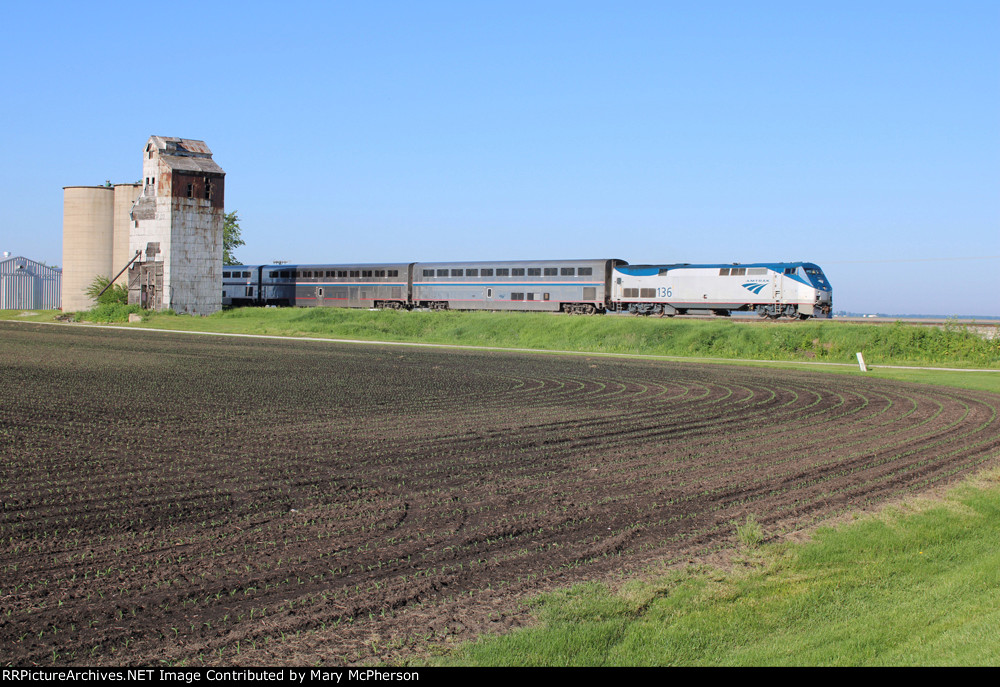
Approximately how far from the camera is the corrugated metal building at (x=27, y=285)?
71.7 m

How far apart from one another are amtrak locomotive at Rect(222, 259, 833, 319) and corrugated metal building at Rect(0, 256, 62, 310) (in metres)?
18.0

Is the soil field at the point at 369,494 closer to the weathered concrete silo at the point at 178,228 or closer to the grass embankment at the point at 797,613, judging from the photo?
the grass embankment at the point at 797,613

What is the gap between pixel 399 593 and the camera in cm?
648

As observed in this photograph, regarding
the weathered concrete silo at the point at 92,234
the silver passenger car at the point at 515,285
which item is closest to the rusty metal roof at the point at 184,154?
the weathered concrete silo at the point at 92,234

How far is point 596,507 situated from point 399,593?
3.41m

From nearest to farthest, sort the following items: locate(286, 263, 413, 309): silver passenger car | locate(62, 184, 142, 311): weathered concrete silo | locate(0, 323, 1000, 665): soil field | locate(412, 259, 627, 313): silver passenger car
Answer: locate(0, 323, 1000, 665): soil field
locate(412, 259, 627, 313): silver passenger car
locate(62, 184, 142, 311): weathered concrete silo
locate(286, 263, 413, 309): silver passenger car

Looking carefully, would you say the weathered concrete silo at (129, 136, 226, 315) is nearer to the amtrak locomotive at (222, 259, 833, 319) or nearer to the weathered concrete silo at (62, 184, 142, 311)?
the weathered concrete silo at (62, 184, 142, 311)

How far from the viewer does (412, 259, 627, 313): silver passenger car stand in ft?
175

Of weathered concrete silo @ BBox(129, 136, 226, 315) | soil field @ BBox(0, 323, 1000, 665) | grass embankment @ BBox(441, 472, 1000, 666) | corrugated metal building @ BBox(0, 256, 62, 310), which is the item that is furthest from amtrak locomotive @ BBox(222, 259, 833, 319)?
grass embankment @ BBox(441, 472, 1000, 666)

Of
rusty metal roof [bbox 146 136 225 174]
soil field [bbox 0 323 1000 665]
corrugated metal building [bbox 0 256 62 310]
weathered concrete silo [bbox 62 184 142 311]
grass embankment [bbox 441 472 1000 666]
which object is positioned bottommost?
grass embankment [bbox 441 472 1000 666]

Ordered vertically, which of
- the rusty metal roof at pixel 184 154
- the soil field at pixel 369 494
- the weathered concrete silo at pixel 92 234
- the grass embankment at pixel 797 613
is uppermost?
the rusty metal roof at pixel 184 154

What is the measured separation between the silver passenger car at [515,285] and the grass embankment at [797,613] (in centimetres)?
4540
